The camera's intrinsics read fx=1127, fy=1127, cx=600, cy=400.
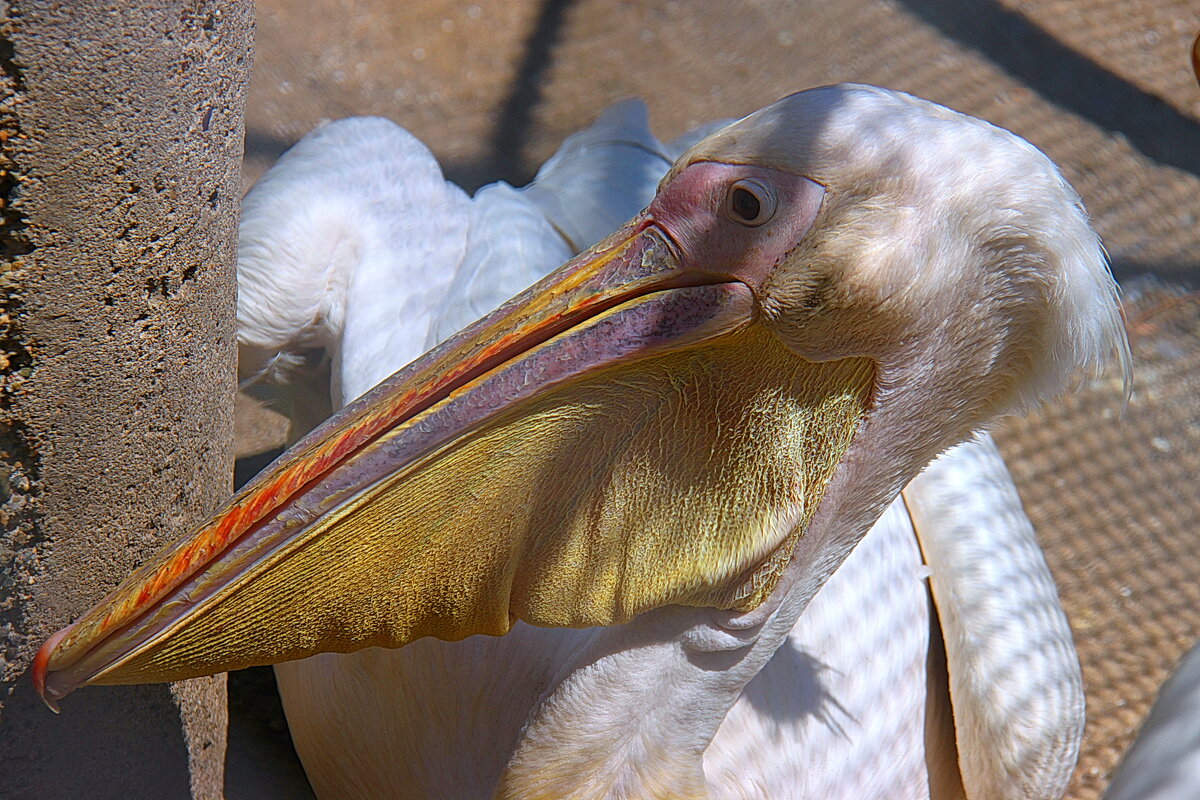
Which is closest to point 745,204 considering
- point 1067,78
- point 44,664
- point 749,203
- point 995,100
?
point 749,203

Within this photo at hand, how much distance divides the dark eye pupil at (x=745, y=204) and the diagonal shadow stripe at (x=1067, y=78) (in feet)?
6.95

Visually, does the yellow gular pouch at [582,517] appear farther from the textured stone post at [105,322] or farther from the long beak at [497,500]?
the textured stone post at [105,322]

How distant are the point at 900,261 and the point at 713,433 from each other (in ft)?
0.69

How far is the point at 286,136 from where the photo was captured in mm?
2299

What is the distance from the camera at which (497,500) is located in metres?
0.91

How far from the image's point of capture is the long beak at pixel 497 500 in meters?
0.84

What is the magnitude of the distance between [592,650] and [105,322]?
503mm

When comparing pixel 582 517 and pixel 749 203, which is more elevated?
pixel 749 203

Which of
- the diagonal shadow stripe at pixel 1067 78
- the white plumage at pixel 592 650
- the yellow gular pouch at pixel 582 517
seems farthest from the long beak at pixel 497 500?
the diagonal shadow stripe at pixel 1067 78

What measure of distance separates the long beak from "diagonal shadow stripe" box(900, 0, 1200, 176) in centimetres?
208

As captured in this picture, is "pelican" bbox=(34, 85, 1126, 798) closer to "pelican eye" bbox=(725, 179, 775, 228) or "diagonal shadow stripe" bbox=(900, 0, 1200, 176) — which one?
"pelican eye" bbox=(725, 179, 775, 228)

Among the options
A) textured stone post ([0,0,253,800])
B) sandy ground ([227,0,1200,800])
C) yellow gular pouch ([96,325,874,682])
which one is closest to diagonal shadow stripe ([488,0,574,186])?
sandy ground ([227,0,1200,800])

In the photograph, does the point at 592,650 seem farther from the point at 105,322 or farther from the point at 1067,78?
the point at 1067,78

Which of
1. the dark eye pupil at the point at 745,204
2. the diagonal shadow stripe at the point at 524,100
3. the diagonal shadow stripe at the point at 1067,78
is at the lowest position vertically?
the diagonal shadow stripe at the point at 524,100
